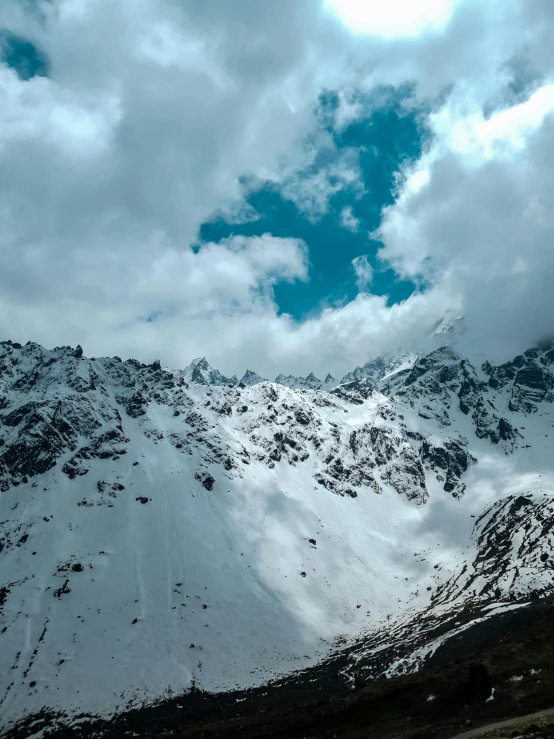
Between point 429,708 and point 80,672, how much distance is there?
109204 millimetres

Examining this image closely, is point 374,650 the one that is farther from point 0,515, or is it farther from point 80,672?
point 0,515

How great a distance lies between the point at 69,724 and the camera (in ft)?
356

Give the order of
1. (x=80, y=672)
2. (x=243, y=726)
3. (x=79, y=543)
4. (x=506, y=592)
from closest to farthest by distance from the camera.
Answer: (x=243, y=726), (x=80, y=672), (x=506, y=592), (x=79, y=543)

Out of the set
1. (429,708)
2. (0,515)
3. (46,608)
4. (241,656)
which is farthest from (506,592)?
(0,515)

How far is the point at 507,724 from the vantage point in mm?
43062

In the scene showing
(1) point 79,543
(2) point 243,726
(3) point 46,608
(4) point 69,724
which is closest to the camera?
(2) point 243,726

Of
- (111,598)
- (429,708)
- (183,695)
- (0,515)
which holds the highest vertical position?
(0,515)

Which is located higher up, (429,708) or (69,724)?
(69,724)

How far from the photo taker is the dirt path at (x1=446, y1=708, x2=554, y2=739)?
41719 millimetres

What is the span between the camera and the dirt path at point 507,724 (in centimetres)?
4172

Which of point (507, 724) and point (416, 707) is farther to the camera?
point (416, 707)

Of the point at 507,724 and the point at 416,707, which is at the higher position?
the point at 416,707

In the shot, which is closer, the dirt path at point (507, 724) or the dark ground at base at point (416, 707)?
the dirt path at point (507, 724)

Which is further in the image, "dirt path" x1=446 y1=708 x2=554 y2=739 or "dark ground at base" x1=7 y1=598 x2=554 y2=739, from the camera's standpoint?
"dark ground at base" x1=7 y1=598 x2=554 y2=739
